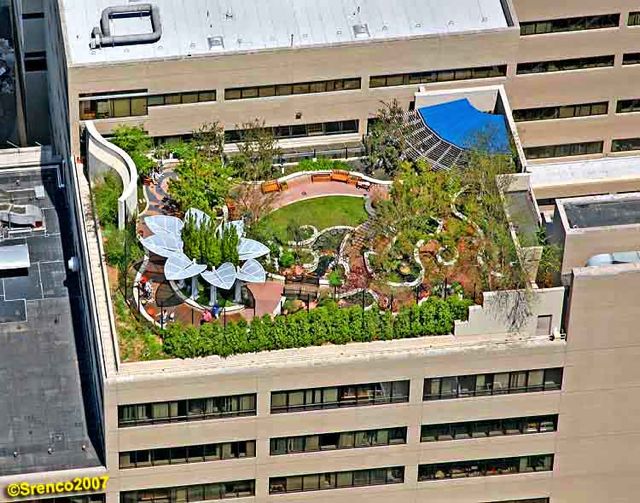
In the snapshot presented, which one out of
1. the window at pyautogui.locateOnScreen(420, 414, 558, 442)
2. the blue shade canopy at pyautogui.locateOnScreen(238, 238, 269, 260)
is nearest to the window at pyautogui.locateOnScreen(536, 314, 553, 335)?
the window at pyautogui.locateOnScreen(420, 414, 558, 442)

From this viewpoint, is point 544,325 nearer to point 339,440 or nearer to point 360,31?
point 339,440

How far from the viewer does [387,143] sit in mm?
158125

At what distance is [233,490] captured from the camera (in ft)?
474

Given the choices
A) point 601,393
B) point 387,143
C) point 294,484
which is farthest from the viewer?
point 387,143

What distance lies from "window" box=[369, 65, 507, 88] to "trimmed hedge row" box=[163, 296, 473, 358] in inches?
963

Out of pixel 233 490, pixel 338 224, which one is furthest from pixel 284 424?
pixel 338 224

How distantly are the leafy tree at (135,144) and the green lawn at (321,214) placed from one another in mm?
10085

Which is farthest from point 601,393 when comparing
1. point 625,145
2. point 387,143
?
point 625,145

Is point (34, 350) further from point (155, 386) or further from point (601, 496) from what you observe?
point (601, 496)

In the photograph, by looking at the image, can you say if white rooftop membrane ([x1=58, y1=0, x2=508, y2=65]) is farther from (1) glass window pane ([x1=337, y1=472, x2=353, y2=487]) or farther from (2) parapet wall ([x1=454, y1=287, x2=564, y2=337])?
(1) glass window pane ([x1=337, y1=472, x2=353, y2=487])

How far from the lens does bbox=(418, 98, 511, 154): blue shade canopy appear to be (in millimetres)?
155500

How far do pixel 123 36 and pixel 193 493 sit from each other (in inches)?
1381

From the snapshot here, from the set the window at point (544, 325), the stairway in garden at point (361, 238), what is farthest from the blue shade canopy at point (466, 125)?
the window at point (544, 325)

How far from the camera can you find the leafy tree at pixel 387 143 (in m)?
157
